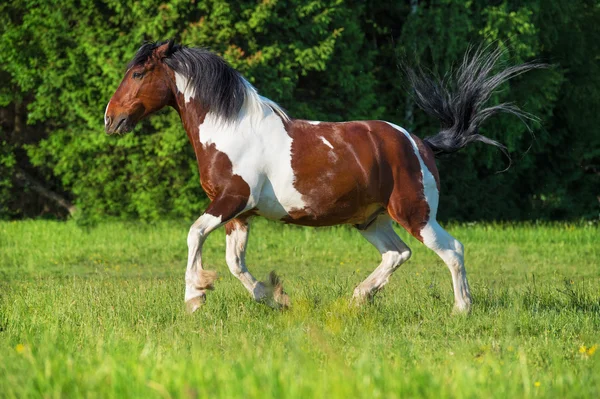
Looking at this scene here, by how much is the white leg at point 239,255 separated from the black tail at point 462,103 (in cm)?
200

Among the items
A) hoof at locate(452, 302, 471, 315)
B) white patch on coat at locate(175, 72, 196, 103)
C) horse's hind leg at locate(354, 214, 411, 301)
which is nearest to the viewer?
hoof at locate(452, 302, 471, 315)

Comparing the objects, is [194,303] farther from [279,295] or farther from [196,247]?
[279,295]

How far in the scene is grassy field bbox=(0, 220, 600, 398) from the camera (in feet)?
16.5

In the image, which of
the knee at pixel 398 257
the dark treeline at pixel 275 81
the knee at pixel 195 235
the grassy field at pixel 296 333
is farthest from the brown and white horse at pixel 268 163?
the dark treeline at pixel 275 81

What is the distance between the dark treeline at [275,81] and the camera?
19.2 meters

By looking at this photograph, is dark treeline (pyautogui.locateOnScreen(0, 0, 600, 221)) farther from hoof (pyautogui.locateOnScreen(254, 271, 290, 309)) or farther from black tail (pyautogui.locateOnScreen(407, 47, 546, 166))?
hoof (pyautogui.locateOnScreen(254, 271, 290, 309))

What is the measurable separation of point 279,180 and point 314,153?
1.28ft

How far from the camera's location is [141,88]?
9.08m

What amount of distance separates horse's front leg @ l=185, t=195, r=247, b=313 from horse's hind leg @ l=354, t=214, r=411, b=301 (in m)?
1.40

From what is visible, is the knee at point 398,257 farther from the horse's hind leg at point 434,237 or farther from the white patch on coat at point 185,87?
the white patch on coat at point 185,87

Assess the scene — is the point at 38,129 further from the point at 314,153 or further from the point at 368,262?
the point at 314,153

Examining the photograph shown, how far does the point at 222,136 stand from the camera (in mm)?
8781

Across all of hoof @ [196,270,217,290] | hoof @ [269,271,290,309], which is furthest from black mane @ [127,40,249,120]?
hoof @ [269,271,290,309]

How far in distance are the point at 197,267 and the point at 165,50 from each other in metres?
1.96
